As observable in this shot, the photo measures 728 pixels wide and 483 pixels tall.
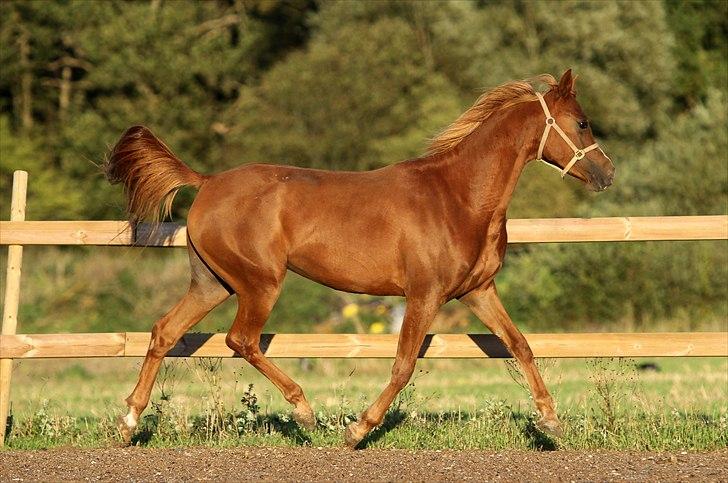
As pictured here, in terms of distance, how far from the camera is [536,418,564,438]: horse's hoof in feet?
24.5

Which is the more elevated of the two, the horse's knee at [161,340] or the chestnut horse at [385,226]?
the chestnut horse at [385,226]

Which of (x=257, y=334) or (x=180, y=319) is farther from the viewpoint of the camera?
(x=180, y=319)

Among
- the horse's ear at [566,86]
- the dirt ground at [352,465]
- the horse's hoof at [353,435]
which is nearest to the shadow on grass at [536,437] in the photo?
the dirt ground at [352,465]

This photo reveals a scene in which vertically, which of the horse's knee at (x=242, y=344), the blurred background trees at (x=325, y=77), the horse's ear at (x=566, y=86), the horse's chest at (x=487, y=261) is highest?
the horse's ear at (x=566, y=86)

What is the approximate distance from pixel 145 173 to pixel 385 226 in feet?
5.57

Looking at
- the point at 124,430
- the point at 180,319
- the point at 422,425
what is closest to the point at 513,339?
the point at 422,425

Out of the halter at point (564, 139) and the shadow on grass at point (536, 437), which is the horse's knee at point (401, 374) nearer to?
the shadow on grass at point (536, 437)

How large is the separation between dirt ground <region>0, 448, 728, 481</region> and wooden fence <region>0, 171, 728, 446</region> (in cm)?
74

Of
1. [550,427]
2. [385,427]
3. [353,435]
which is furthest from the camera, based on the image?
[385,427]

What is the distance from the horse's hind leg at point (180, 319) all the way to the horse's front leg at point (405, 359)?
1346mm

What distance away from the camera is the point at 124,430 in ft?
25.3

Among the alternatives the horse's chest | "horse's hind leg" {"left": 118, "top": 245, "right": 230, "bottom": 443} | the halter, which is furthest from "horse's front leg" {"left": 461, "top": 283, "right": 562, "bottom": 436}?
"horse's hind leg" {"left": 118, "top": 245, "right": 230, "bottom": 443}

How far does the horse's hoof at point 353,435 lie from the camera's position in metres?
7.31

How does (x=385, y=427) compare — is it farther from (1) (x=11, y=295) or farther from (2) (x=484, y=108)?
(1) (x=11, y=295)
